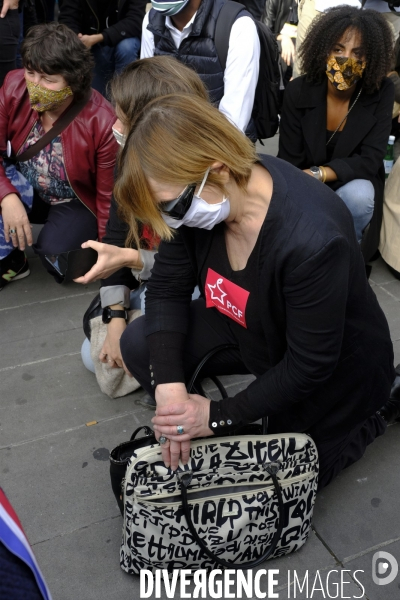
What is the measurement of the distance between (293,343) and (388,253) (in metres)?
2.03

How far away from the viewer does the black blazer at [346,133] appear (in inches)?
132

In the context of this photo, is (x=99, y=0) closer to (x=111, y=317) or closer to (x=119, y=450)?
(x=111, y=317)

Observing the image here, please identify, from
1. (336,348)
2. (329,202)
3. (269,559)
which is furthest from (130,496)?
(329,202)

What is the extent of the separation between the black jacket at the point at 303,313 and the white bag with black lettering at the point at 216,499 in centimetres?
12

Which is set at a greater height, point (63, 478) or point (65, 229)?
point (65, 229)

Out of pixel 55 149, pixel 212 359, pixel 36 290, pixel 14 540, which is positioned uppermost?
pixel 14 540

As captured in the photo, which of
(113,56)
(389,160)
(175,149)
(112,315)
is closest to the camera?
(175,149)

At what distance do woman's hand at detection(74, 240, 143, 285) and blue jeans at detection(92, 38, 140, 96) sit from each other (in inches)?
105

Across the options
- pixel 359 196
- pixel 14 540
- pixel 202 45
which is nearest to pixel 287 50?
pixel 202 45

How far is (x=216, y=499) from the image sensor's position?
1.91 m

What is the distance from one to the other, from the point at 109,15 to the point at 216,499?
3919mm

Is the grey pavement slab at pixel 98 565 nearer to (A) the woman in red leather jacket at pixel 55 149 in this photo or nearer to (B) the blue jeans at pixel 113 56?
(A) the woman in red leather jacket at pixel 55 149

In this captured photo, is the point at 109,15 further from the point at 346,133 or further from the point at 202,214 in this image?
the point at 202,214

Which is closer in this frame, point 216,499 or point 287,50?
point 216,499
